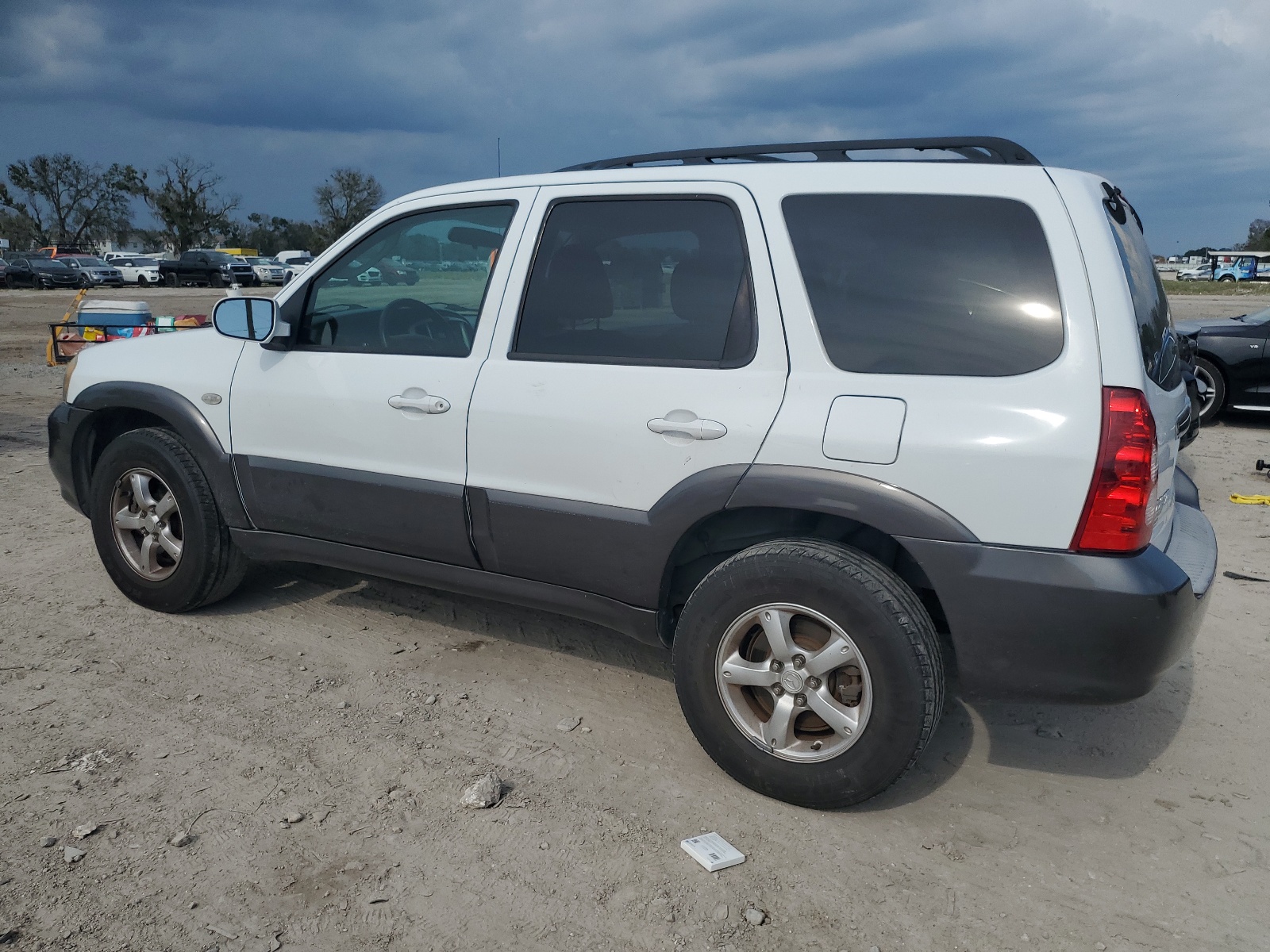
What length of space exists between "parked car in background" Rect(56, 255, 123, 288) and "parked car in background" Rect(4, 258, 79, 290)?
37cm

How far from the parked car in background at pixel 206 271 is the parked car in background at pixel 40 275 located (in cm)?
444

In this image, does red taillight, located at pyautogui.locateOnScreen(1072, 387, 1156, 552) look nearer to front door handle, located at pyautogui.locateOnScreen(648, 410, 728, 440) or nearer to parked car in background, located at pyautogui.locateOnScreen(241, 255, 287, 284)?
front door handle, located at pyautogui.locateOnScreen(648, 410, 728, 440)

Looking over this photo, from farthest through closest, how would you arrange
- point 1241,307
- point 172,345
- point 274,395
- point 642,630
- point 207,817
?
point 1241,307
point 172,345
point 274,395
point 642,630
point 207,817

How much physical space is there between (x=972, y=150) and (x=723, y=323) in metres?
0.90

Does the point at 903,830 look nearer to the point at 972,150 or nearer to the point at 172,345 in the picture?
the point at 972,150

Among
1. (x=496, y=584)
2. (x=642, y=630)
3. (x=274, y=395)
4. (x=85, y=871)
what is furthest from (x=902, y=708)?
(x=274, y=395)

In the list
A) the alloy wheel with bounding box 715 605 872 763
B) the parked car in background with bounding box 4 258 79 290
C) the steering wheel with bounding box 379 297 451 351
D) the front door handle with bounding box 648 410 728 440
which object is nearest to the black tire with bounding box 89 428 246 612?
the steering wheel with bounding box 379 297 451 351

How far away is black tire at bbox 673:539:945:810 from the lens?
2744 millimetres

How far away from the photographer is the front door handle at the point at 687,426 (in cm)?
300

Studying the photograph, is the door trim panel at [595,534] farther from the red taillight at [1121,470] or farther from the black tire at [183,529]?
the black tire at [183,529]

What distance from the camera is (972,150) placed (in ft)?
9.86

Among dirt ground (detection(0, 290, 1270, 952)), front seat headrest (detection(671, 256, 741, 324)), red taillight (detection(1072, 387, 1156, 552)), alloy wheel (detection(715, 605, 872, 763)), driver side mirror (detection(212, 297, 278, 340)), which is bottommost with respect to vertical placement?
dirt ground (detection(0, 290, 1270, 952))

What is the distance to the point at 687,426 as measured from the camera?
3.04 metres

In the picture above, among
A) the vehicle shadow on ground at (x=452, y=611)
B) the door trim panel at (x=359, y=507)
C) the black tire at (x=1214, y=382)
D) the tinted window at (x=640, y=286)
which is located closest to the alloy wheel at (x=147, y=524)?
the vehicle shadow on ground at (x=452, y=611)
